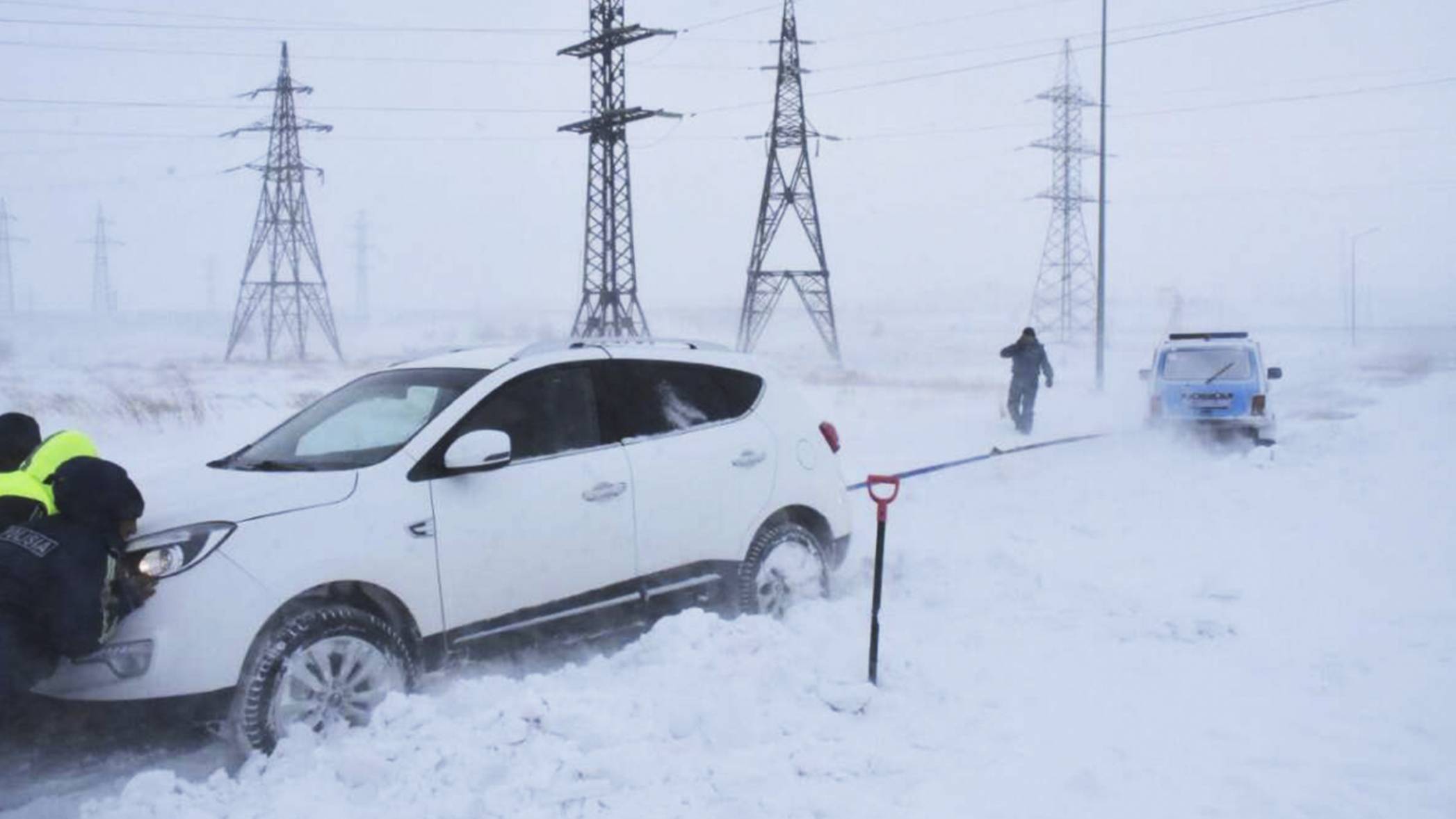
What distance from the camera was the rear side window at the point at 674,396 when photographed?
625 centimetres

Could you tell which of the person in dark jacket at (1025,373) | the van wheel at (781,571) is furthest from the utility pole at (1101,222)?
the van wheel at (781,571)

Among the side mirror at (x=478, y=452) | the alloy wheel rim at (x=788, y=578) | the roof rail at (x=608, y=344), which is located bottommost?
the alloy wheel rim at (x=788, y=578)

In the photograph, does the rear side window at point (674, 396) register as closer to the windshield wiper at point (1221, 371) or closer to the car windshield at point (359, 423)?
the car windshield at point (359, 423)

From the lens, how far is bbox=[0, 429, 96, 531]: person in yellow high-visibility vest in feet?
14.7

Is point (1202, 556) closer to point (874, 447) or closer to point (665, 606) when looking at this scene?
point (665, 606)

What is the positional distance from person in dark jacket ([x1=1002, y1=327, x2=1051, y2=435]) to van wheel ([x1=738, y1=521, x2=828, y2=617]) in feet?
40.8

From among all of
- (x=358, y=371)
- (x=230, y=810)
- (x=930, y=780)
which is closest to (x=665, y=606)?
(x=930, y=780)

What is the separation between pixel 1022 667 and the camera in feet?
19.5

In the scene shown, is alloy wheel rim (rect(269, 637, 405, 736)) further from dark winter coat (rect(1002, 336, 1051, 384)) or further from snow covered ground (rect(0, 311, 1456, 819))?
dark winter coat (rect(1002, 336, 1051, 384))

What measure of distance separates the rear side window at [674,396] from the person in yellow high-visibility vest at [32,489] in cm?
247

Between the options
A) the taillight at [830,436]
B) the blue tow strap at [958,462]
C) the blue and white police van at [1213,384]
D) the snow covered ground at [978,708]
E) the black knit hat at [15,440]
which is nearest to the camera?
the snow covered ground at [978,708]

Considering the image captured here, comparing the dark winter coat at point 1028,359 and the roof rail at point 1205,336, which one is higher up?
the roof rail at point 1205,336

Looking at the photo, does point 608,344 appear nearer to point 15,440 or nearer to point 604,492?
point 604,492

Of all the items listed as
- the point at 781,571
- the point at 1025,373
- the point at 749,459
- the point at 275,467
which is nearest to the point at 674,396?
the point at 749,459
